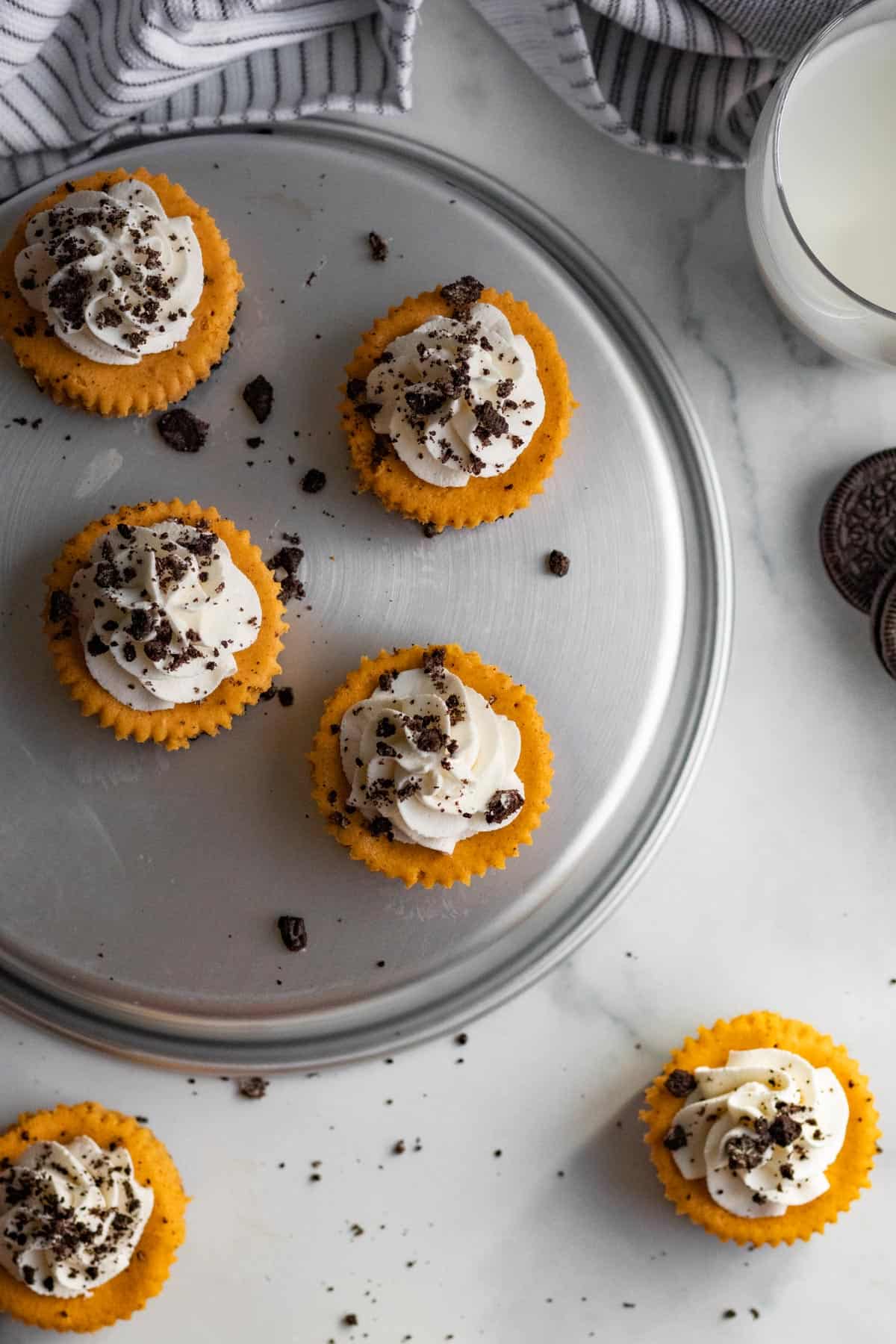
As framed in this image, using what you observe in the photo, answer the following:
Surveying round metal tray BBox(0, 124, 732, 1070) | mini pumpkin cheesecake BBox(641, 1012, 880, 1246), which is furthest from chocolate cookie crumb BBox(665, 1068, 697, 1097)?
round metal tray BBox(0, 124, 732, 1070)

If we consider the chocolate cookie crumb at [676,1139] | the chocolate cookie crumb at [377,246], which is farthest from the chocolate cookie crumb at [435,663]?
A: the chocolate cookie crumb at [676,1139]

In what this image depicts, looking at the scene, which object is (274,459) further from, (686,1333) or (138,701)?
(686,1333)

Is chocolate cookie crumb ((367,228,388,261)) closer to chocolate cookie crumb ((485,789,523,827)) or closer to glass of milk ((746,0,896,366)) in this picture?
glass of milk ((746,0,896,366))

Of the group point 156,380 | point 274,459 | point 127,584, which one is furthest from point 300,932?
point 156,380

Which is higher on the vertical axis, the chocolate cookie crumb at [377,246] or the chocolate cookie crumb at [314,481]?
the chocolate cookie crumb at [377,246]

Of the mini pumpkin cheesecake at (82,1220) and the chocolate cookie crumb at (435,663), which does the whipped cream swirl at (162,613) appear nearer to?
the chocolate cookie crumb at (435,663)

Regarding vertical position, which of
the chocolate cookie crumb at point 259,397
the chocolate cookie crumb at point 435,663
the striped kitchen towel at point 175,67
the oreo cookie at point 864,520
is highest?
the striped kitchen towel at point 175,67
